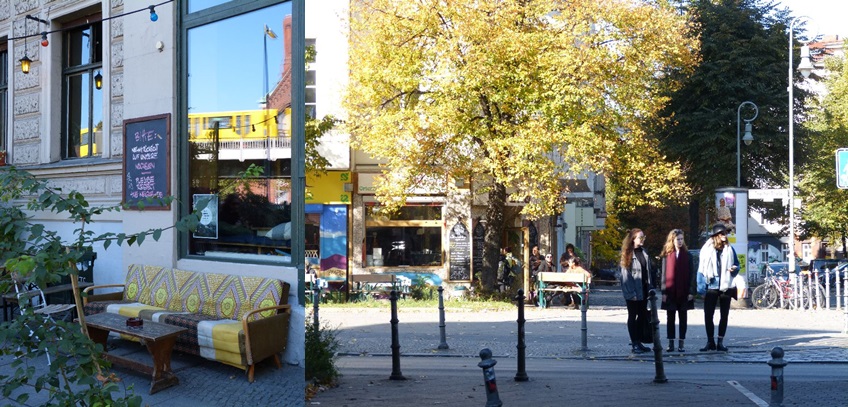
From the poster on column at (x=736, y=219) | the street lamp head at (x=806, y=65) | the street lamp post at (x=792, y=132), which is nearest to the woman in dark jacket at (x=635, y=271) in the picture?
the poster on column at (x=736, y=219)

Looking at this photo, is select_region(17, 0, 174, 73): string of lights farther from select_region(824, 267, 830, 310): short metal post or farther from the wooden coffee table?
select_region(824, 267, 830, 310): short metal post

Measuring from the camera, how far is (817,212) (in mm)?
5016

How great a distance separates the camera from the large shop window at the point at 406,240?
186 inches

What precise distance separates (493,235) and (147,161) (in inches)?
145

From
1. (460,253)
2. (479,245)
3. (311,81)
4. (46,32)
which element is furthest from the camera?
(479,245)

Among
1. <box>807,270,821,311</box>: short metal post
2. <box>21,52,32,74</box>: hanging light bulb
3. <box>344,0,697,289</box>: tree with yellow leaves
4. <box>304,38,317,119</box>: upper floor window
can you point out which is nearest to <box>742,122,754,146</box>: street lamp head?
<box>344,0,697,289</box>: tree with yellow leaves

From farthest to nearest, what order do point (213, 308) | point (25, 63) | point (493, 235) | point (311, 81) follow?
point (493, 235)
point (311, 81)
point (25, 63)
point (213, 308)

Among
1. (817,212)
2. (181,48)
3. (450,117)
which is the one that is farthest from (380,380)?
(181,48)

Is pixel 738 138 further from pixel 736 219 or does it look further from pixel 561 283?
pixel 561 283

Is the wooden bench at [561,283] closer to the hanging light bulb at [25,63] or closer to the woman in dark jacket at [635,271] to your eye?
the woman in dark jacket at [635,271]

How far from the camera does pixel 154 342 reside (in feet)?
9.27

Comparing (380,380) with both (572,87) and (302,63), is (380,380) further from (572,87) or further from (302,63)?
(302,63)

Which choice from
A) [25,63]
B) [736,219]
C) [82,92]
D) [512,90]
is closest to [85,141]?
[82,92]

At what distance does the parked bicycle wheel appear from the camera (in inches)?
213
